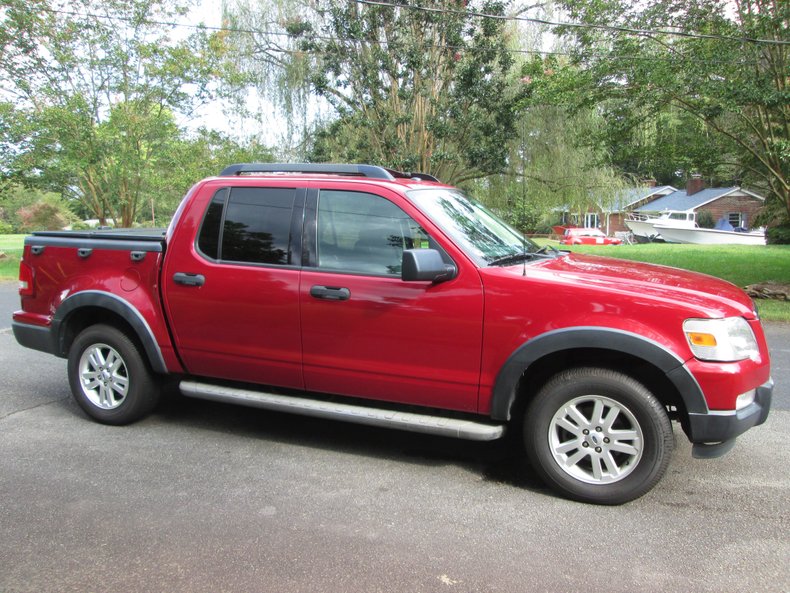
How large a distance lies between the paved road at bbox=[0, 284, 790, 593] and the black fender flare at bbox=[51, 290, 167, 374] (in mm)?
611

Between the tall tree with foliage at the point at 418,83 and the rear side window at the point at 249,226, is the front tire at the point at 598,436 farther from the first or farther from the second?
the tall tree with foliage at the point at 418,83

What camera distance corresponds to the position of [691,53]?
A: 11.6m

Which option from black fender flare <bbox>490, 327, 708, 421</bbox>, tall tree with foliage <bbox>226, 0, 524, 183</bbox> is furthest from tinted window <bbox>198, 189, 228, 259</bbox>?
tall tree with foliage <bbox>226, 0, 524, 183</bbox>

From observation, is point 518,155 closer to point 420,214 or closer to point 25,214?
point 420,214

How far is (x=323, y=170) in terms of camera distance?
4.39m

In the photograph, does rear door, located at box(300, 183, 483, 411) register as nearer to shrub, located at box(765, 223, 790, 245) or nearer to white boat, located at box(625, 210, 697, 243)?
shrub, located at box(765, 223, 790, 245)

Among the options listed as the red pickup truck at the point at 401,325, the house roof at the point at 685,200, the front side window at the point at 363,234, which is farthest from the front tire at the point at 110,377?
the house roof at the point at 685,200

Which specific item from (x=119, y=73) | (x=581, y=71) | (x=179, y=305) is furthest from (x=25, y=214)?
(x=179, y=305)

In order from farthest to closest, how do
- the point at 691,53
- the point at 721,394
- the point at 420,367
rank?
the point at 691,53 < the point at 420,367 < the point at 721,394

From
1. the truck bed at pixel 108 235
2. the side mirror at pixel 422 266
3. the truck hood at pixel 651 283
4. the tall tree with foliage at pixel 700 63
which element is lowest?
the truck hood at pixel 651 283

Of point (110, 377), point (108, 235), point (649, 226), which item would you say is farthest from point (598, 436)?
point (649, 226)

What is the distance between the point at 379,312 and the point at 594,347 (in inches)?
50.7

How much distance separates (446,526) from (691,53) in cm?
1134

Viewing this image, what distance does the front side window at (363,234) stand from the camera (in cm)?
394
